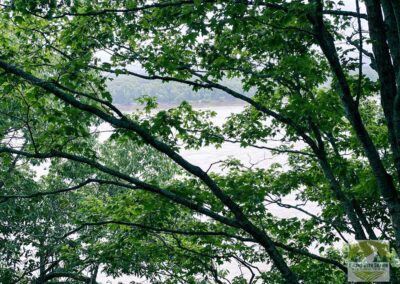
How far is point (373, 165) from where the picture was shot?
5488mm

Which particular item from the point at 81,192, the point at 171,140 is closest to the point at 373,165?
the point at 171,140

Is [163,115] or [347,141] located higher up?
[347,141]

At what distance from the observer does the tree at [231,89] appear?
564 cm

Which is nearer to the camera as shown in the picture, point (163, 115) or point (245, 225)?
point (245, 225)

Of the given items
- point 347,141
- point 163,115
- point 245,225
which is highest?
point 347,141

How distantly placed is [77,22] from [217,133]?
4879mm

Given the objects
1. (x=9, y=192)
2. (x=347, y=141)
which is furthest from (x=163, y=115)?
(x=9, y=192)

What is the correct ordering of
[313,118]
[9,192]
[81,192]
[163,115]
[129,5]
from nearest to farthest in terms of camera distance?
[163,115], [129,5], [313,118], [9,192], [81,192]

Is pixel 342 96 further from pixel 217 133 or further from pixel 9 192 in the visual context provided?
pixel 9 192

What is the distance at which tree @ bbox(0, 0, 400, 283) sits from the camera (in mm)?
5637

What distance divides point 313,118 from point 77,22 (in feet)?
17.6

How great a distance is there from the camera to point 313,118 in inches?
346

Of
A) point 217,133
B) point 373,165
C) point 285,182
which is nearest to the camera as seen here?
point 373,165

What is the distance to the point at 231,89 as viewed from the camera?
31.6 ft
